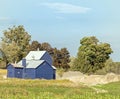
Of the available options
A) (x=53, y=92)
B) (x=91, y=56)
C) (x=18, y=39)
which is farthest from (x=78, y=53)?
(x=53, y=92)

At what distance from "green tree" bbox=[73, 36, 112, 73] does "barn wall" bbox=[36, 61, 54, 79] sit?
21529mm

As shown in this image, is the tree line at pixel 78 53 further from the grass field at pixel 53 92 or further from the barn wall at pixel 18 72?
the grass field at pixel 53 92

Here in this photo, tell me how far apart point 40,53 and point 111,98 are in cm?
6176

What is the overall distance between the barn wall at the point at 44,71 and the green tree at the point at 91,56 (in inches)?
848

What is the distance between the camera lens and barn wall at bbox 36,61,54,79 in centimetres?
8494

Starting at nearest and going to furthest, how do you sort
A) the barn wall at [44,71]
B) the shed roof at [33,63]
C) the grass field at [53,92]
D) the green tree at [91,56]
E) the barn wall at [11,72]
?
the grass field at [53,92] → the barn wall at [44,71] → the shed roof at [33,63] → the barn wall at [11,72] → the green tree at [91,56]

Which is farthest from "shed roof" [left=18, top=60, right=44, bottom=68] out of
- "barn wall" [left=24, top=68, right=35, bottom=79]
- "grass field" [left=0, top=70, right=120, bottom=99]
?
"grass field" [left=0, top=70, right=120, bottom=99]

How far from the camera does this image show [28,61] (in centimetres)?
8950

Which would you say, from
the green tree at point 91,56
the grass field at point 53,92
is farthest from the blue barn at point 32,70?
the grass field at point 53,92

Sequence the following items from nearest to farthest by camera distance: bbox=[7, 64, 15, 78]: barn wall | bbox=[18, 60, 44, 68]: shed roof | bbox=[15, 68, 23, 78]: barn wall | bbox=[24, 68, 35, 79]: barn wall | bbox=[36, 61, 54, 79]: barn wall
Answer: bbox=[24, 68, 35, 79]: barn wall < bbox=[36, 61, 54, 79]: barn wall < bbox=[18, 60, 44, 68]: shed roof < bbox=[7, 64, 15, 78]: barn wall < bbox=[15, 68, 23, 78]: barn wall

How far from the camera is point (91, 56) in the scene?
355ft

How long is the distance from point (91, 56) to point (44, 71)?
2524 centimetres

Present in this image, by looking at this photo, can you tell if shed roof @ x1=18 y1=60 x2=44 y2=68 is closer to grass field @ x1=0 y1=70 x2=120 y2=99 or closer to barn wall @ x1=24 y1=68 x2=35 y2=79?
barn wall @ x1=24 y1=68 x2=35 y2=79

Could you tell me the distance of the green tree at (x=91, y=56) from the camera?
107625 mm
